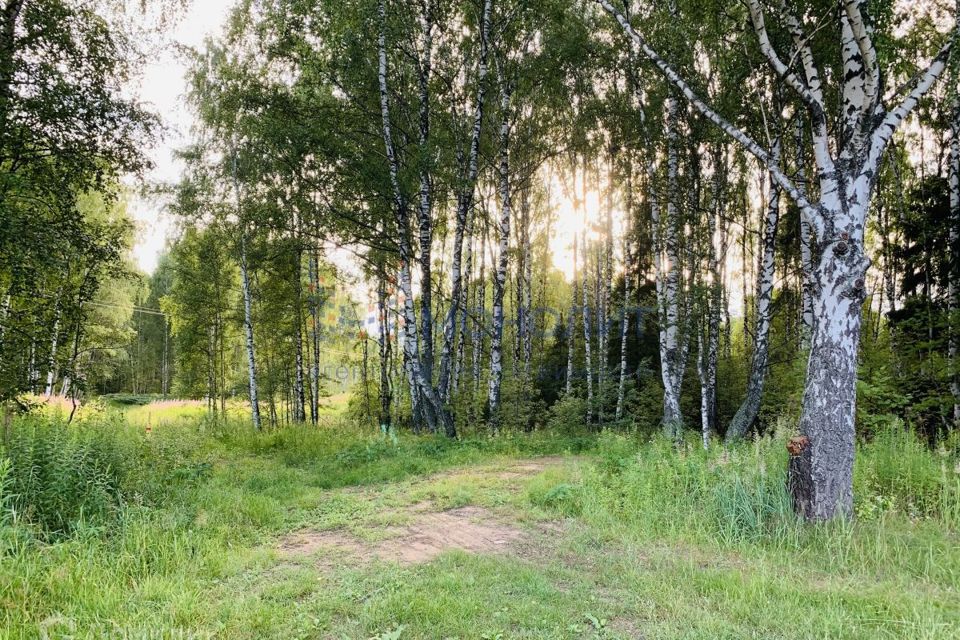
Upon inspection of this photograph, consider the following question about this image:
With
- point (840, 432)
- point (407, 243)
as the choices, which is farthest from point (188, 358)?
point (840, 432)

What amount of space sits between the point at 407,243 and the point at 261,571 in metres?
7.75

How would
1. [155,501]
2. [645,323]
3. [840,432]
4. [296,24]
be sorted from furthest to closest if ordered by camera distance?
[645,323], [296,24], [155,501], [840,432]

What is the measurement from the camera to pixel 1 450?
430cm

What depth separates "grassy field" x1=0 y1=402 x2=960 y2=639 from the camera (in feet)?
9.30

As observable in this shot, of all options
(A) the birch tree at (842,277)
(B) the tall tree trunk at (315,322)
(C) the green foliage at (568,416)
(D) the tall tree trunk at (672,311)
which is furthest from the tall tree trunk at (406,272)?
(A) the birch tree at (842,277)

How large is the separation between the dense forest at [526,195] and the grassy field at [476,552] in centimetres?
59

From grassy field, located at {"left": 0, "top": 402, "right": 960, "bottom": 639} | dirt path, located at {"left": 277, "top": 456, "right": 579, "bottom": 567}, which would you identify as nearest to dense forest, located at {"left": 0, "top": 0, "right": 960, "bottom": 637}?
grassy field, located at {"left": 0, "top": 402, "right": 960, "bottom": 639}

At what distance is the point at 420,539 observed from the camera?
454 cm

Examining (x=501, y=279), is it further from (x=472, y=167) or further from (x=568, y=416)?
(x=568, y=416)

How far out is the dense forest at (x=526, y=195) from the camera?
16.5ft

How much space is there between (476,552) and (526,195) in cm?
1574

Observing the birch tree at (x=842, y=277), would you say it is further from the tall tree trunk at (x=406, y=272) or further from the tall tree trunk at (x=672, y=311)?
the tall tree trunk at (x=406, y=272)

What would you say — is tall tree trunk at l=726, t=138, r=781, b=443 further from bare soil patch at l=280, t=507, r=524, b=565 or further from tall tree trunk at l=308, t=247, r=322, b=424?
tall tree trunk at l=308, t=247, r=322, b=424

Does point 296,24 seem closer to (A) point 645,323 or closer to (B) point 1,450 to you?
(B) point 1,450
